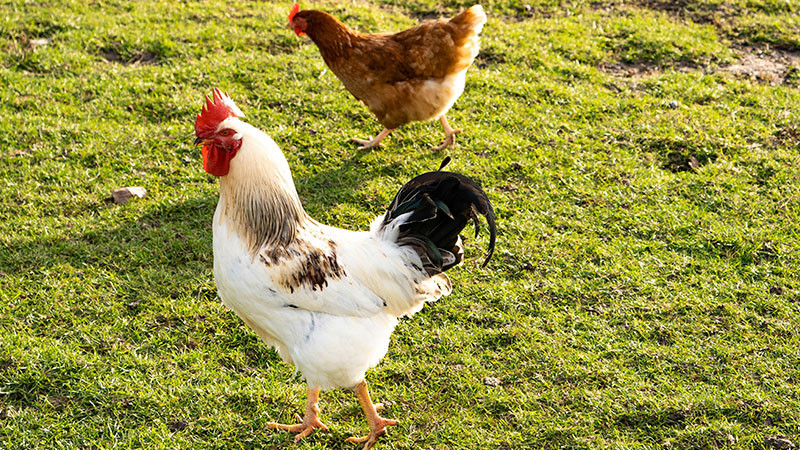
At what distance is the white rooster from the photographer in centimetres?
375

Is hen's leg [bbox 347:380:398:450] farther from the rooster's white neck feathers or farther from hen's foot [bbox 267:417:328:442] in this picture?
the rooster's white neck feathers

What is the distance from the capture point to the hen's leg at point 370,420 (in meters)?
4.16

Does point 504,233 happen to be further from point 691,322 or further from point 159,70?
point 159,70

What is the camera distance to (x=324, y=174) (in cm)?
663

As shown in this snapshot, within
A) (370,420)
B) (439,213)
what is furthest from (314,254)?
(370,420)

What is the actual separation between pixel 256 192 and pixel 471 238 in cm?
252

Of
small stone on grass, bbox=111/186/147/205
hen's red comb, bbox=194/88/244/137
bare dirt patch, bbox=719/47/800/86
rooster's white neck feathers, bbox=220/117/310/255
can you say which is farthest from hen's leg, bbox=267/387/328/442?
bare dirt patch, bbox=719/47/800/86

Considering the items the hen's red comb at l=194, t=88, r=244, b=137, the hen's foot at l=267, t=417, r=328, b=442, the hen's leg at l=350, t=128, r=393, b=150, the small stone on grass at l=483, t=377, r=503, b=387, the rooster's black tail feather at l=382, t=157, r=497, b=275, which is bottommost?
the hen's foot at l=267, t=417, r=328, b=442

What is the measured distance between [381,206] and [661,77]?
12.9 ft

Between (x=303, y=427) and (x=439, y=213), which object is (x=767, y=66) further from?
(x=303, y=427)

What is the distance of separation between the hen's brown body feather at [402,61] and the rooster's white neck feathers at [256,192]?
2909 millimetres

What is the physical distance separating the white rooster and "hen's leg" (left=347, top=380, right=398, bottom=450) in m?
0.12

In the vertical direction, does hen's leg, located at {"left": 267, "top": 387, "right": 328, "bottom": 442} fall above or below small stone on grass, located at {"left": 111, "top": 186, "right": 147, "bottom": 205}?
below

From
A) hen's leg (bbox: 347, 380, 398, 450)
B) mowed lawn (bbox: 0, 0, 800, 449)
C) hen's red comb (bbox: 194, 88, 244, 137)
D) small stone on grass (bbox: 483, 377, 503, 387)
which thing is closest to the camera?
hen's red comb (bbox: 194, 88, 244, 137)
